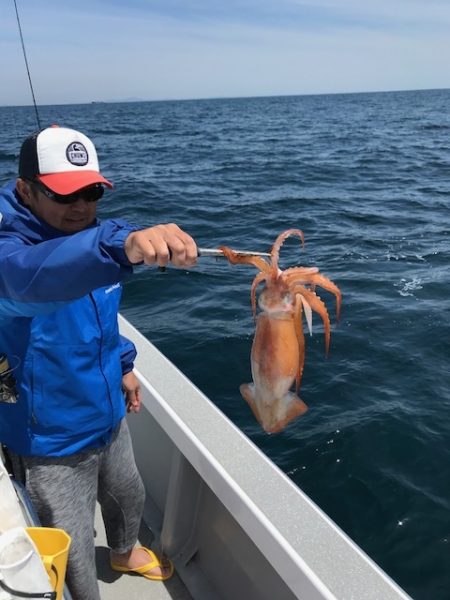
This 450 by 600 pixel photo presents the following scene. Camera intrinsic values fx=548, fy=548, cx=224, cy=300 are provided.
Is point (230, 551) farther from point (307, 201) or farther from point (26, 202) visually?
point (307, 201)

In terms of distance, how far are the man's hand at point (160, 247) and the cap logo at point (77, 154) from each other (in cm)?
87

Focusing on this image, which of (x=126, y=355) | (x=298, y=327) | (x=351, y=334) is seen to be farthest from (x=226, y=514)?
(x=351, y=334)

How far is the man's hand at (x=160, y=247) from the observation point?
4.64 ft

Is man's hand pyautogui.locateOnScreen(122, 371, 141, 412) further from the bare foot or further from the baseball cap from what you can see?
the baseball cap

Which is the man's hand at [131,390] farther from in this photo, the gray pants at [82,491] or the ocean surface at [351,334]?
the ocean surface at [351,334]

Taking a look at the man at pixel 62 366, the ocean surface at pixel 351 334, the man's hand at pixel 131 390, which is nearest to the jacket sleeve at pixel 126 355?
the man's hand at pixel 131 390

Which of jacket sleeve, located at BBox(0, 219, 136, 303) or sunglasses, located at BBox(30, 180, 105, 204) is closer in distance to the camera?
jacket sleeve, located at BBox(0, 219, 136, 303)

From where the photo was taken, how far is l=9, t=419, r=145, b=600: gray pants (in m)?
2.37

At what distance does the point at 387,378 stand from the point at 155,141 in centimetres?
2827

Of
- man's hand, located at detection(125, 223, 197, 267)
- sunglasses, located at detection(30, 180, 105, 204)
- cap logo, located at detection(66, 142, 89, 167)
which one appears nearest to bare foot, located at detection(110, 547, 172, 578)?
sunglasses, located at detection(30, 180, 105, 204)

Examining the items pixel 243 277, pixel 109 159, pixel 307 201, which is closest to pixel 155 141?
pixel 109 159

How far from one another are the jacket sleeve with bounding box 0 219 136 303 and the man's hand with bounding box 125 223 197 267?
0.04 m

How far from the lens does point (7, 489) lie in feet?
5.95

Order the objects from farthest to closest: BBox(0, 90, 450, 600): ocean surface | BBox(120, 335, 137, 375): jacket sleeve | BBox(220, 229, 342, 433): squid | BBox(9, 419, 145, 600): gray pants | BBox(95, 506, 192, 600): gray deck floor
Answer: BBox(0, 90, 450, 600): ocean surface → BBox(95, 506, 192, 600): gray deck floor → BBox(120, 335, 137, 375): jacket sleeve → BBox(9, 419, 145, 600): gray pants → BBox(220, 229, 342, 433): squid
